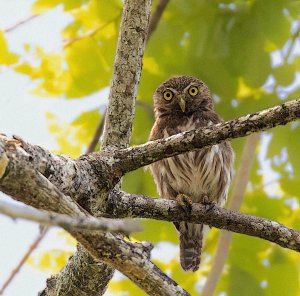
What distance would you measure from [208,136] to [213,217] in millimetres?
628

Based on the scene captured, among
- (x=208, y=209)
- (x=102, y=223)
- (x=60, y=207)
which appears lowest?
(x=102, y=223)

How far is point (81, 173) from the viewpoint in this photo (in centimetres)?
258

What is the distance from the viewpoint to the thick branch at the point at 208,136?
2377 millimetres

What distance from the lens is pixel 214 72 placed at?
4547 mm

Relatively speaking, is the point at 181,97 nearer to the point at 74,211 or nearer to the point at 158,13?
the point at 158,13

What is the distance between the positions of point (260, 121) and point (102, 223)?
1.10 m

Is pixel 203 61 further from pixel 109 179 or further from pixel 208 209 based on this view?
pixel 109 179

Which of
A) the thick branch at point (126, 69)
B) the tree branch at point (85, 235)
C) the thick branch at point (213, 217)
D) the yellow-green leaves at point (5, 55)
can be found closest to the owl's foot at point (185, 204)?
the thick branch at point (213, 217)

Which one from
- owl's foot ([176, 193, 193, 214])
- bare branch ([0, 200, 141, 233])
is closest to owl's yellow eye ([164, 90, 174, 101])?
owl's foot ([176, 193, 193, 214])

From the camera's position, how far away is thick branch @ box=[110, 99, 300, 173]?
238cm

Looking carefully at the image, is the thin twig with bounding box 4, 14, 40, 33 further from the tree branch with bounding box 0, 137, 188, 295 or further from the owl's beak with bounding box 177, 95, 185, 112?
the tree branch with bounding box 0, 137, 188, 295

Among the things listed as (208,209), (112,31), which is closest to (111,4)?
(112,31)

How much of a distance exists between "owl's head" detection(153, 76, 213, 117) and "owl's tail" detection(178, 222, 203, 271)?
2.89 feet

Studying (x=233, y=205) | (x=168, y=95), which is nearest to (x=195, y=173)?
(x=233, y=205)
